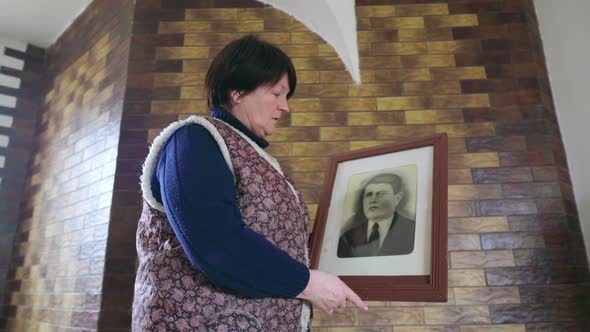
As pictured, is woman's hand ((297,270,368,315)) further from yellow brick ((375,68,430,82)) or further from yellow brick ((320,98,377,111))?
yellow brick ((375,68,430,82))

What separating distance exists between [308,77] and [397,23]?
558mm

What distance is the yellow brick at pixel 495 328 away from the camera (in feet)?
5.55

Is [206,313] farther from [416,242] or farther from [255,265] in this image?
[416,242]

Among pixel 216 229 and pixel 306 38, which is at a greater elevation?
pixel 306 38

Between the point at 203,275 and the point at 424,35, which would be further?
the point at 424,35

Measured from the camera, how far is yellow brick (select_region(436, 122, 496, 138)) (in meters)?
1.93

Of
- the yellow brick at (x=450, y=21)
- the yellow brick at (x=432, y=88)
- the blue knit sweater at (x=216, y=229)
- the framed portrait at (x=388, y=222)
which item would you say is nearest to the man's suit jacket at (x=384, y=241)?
the framed portrait at (x=388, y=222)

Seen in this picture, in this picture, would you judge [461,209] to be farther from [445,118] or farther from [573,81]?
[573,81]

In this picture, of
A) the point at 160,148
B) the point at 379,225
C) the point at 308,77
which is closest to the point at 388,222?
the point at 379,225

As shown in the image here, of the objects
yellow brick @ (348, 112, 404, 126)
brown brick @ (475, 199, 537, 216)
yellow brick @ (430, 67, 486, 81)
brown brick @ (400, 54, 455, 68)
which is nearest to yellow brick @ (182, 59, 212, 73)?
yellow brick @ (348, 112, 404, 126)

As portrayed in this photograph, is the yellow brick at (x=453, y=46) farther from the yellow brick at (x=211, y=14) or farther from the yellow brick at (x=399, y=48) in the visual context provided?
the yellow brick at (x=211, y=14)

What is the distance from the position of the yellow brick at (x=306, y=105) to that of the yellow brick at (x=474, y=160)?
2.25ft

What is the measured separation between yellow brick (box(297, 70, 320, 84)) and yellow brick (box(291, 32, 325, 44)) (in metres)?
0.17

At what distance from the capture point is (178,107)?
80.0 inches
